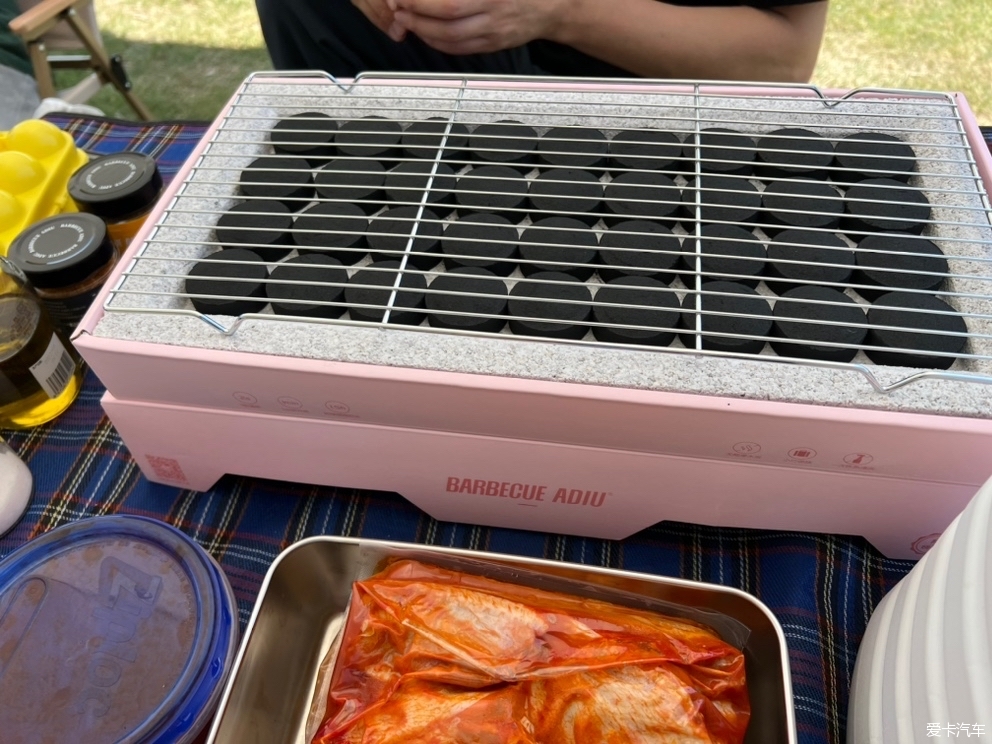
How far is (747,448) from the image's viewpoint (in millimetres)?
502

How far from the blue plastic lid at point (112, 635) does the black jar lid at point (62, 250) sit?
9.1 inches

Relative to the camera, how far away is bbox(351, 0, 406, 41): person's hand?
789 mm

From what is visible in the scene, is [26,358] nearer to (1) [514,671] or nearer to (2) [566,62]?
(1) [514,671]

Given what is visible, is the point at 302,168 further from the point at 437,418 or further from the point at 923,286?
the point at 923,286

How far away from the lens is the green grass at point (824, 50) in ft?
6.77

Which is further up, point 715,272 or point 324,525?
point 715,272

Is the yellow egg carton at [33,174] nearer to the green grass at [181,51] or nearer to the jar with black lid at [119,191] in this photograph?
the jar with black lid at [119,191]

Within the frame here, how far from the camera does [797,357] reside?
0.51 metres

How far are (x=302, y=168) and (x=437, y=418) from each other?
30 cm

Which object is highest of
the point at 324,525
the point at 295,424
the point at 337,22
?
the point at 337,22

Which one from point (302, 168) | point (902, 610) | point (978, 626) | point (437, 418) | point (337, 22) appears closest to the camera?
point (978, 626)

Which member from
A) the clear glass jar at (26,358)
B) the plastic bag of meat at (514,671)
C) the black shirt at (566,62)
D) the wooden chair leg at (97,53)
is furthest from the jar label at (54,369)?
the wooden chair leg at (97,53)

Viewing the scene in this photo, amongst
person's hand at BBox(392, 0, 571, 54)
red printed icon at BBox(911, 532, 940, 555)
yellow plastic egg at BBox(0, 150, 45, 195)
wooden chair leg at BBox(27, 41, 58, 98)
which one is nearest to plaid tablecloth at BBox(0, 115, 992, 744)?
red printed icon at BBox(911, 532, 940, 555)

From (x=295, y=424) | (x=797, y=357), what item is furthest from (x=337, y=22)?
(x=797, y=357)
